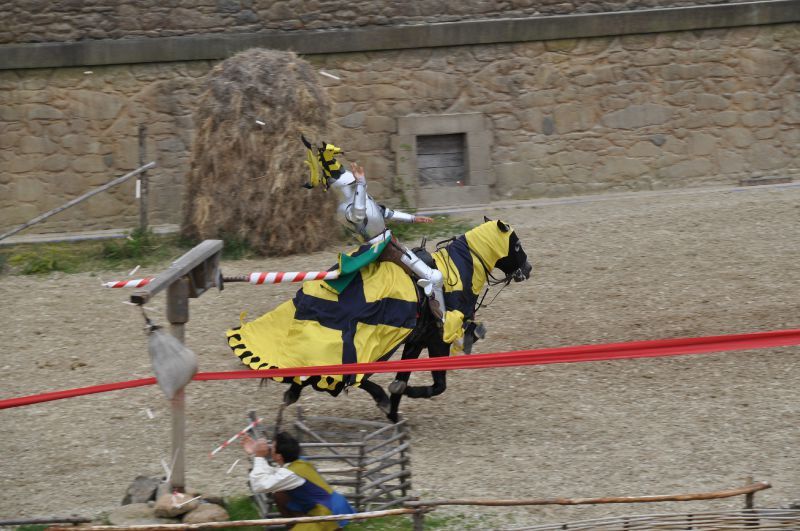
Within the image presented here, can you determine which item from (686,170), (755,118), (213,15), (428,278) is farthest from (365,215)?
(755,118)

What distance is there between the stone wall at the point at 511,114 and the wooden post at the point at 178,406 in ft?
20.8

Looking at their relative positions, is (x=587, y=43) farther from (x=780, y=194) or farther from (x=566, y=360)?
(x=566, y=360)

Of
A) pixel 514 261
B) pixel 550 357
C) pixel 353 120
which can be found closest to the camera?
pixel 550 357

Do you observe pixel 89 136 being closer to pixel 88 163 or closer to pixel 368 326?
pixel 88 163

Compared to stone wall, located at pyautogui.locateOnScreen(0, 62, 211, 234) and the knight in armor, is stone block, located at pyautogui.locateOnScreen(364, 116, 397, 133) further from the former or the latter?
the knight in armor

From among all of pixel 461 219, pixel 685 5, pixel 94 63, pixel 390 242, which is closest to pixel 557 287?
pixel 461 219

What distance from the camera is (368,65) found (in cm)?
1262

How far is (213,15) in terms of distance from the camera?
41.1ft

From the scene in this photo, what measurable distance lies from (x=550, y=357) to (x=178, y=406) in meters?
2.13

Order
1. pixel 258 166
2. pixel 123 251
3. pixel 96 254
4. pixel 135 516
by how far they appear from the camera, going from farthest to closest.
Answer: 1. pixel 96 254
2. pixel 123 251
3. pixel 258 166
4. pixel 135 516

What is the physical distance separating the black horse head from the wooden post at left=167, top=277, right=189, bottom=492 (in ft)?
8.16

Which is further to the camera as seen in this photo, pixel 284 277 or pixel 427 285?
pixel 427 285

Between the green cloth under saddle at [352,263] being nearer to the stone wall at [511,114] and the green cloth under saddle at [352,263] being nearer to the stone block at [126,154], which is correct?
the stone wall at [511,114]

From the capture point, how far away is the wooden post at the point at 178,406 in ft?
19.7
